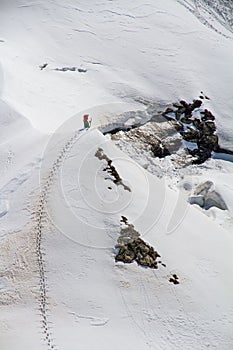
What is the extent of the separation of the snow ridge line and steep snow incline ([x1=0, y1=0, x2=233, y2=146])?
212 centimetres

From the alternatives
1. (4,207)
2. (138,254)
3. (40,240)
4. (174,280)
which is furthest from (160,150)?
(40,240)

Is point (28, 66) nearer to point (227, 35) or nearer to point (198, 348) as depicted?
point (227, 35)

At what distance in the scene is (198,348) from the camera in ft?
30.5

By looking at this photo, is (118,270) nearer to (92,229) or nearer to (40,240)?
(92,229)

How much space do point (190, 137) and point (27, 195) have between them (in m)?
8.40

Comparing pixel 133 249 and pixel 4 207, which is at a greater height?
pixel 133 249

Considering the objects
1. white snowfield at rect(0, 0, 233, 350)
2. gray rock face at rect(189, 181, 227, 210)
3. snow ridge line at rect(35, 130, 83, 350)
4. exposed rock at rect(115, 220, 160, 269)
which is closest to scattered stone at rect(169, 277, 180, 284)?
white snowfield at rect(0, 0, 233, 350)

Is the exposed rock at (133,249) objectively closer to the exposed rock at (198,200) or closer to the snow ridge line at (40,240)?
the snow ridge line at (40,240)

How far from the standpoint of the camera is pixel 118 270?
10188 millimetres

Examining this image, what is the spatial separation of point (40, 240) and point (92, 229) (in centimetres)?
144

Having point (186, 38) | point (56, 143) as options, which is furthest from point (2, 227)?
point (186, 38)

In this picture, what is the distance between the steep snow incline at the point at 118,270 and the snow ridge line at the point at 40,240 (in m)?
0.05

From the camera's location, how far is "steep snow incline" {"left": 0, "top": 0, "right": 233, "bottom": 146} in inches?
666

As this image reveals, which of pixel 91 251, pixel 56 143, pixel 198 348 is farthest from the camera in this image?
pixel 56 143
